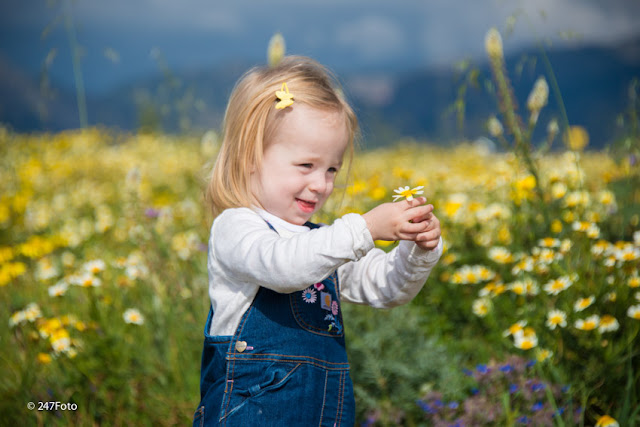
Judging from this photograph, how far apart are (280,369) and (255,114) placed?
2.18 feet

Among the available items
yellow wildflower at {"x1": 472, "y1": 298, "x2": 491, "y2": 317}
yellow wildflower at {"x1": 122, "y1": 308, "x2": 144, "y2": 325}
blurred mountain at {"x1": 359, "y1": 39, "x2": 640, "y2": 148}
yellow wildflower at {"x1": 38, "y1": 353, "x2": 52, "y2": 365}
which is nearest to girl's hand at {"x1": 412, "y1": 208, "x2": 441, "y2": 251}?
blurred mountain at {"x1": 359, "y1": 39, "x2": 640, "y2": 148}

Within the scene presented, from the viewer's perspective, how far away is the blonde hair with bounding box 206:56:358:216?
1.36 metres

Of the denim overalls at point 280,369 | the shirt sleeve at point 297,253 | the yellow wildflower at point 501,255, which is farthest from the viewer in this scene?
the yellow wildflower at point 501,255

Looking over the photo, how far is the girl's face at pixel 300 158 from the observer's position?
1313 mm

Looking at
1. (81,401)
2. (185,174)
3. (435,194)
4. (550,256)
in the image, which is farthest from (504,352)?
(185,174)

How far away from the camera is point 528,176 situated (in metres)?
2.69

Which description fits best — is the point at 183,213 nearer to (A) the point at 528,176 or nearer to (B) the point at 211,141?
(B) the point at 211,141

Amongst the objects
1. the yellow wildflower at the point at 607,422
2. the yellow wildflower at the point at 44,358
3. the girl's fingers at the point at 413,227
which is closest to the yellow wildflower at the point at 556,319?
the yellow wildflower at the point at 607,422

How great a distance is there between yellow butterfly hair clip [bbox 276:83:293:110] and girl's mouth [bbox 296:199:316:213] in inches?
9.9

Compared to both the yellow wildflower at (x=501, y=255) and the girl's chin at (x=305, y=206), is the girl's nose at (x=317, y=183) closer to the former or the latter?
the girl's chin at (x=305, y=206)

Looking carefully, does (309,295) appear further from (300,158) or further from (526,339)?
(526,339)

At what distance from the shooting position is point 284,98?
4.33 ft

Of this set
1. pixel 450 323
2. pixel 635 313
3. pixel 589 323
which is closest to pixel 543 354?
pixel 589 323

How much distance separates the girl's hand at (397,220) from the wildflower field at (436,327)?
84cm
